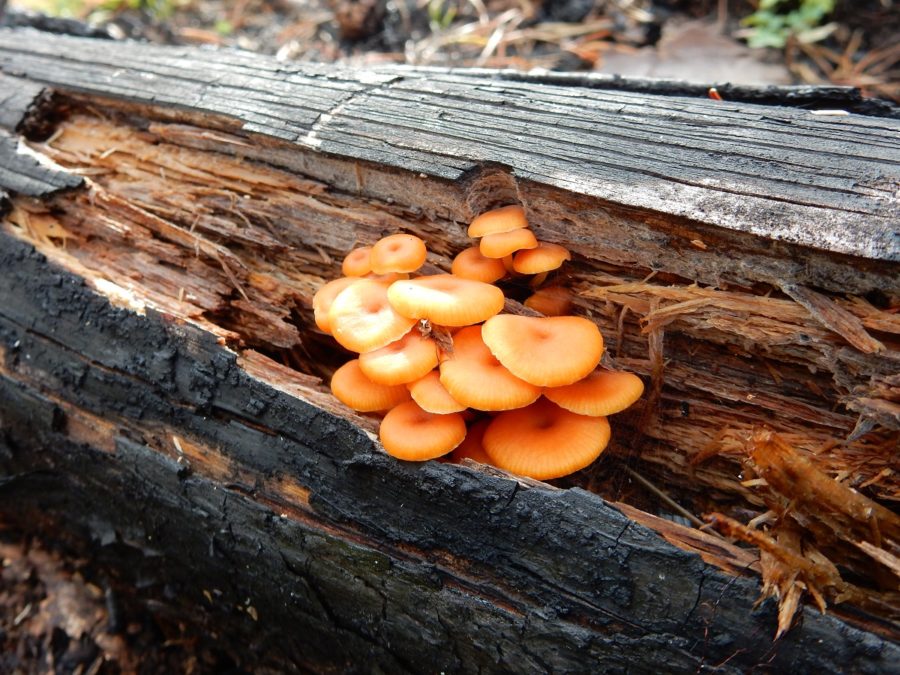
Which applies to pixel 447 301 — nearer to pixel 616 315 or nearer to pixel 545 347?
pixel 545 347

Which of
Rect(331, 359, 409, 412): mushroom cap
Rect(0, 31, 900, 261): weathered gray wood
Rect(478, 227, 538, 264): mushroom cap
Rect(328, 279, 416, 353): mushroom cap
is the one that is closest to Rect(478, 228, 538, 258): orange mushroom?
Rect(478, 227, 538, 264): mushroom cap

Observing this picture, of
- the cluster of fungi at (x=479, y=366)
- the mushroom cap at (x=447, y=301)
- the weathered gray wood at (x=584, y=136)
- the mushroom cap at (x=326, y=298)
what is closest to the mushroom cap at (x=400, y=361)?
the cluster of fungi at (x=479, y=366)

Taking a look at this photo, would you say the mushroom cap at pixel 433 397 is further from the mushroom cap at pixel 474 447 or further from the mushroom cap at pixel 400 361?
the mushroom cap at pixel 474 447

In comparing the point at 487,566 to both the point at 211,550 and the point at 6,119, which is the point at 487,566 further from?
the point at 6,119

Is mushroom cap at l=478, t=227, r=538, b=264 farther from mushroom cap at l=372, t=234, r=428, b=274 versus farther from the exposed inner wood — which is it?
mushroom cap at l=372, t=234, r=428, b=274

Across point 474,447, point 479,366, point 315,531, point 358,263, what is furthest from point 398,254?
point 315,531
